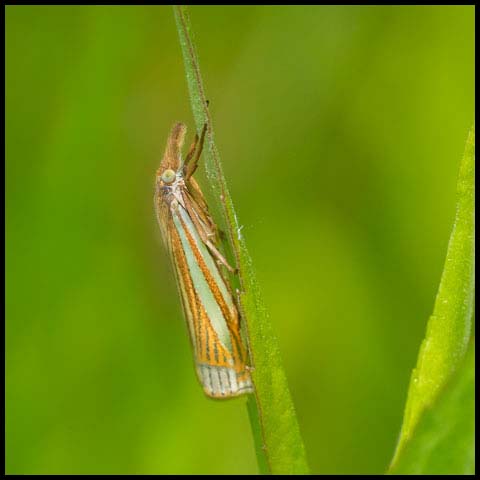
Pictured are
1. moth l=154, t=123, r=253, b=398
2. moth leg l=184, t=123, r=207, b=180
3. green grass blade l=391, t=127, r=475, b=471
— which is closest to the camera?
green grass blade l=391, t=127, r=475, b=471

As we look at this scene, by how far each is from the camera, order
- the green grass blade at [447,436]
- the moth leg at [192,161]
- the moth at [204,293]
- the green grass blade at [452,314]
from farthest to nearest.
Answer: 1. the moth leg at [192,161]
2. the moth at [204,293]
3. the green grass blade at [452,314]
4. the green grass blade at [447,436]

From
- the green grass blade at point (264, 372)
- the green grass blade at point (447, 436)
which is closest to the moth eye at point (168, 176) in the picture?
the green grass blade at point (264, 372)

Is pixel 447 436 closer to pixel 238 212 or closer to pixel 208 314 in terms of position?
pixel 208 314

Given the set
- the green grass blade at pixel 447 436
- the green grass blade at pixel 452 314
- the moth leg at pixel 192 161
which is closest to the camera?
the green grass blade at pixel 447 436

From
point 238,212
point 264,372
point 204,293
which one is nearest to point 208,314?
point 204,293

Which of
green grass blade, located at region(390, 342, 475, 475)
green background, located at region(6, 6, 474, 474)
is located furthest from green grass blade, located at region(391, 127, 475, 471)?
green background, located at region(6, 6, 474, 474)

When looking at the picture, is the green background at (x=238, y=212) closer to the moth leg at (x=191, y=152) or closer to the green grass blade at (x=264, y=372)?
the moth leg at (x=191, y=152)

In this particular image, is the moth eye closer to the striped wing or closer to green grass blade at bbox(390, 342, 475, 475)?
the striped wing
